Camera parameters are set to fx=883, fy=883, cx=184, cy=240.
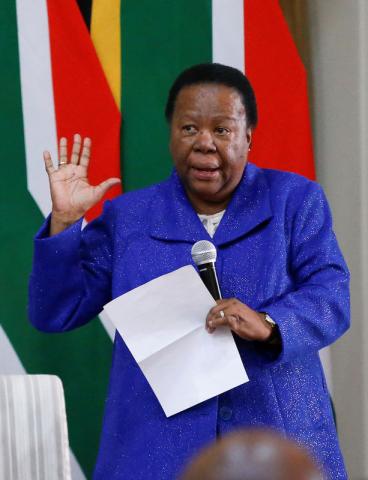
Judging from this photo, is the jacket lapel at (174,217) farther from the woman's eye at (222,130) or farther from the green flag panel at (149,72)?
the green flag panel at (149,72)

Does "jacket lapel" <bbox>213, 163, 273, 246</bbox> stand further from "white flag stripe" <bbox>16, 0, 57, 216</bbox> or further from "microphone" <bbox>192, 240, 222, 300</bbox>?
"white flag stripe" <bbox>16, 0, 57, 216</bbox>

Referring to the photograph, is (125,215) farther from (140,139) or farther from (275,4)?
(275,4)

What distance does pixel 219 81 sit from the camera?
1934 mm

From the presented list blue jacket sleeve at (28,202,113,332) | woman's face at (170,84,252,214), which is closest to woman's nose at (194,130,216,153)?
woman's face at (170,84,252,214)

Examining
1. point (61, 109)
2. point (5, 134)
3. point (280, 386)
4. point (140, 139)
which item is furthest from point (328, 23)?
point (280, 386)

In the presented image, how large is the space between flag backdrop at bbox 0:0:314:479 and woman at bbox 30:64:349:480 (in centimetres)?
75

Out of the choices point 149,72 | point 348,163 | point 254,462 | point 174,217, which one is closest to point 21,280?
point 149,72

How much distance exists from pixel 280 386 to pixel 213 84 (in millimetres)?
664

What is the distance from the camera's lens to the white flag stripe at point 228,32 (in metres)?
2.83

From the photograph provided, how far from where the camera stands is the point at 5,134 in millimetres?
2699

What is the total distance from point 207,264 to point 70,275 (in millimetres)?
408

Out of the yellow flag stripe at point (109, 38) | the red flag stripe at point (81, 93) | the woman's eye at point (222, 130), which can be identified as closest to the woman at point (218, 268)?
the woman's eye at point (222, 130)

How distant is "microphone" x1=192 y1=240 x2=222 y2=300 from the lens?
64.1 inches

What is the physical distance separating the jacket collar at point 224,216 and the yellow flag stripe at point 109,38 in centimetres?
89
